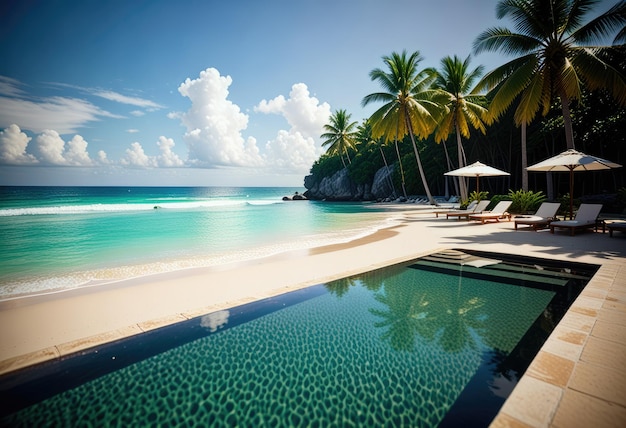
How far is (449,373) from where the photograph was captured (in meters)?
2.91

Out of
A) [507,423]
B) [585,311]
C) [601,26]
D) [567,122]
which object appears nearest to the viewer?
[507,423]

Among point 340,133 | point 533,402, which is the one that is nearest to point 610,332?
point 533,402

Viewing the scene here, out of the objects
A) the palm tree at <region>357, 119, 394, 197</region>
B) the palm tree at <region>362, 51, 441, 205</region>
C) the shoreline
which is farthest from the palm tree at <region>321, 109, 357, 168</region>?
the shoreline

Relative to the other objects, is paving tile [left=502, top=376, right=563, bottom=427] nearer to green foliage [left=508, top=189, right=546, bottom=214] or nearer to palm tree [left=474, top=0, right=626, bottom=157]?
palm tree [left=474, top=0, right=626, bottom=157]

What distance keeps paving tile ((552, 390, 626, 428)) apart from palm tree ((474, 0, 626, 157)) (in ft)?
46.6

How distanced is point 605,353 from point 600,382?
59 centimetres

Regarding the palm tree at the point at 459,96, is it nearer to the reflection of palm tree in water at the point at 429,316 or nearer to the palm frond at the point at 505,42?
the palm frond at the point at 505,42

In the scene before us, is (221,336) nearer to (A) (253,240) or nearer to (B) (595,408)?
(B) (595,408)

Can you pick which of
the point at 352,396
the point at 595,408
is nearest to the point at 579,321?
the point at 595,408

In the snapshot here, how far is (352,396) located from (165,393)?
1.75 metres

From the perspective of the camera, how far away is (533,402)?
7.04 feet

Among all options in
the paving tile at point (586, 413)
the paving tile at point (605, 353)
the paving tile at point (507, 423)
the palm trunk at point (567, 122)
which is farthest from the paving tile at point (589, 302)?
the palm trunk at point (567, 122)

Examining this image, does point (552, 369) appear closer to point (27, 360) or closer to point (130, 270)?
point (27, 360)

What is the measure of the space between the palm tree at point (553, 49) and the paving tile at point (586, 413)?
14.2 metres
